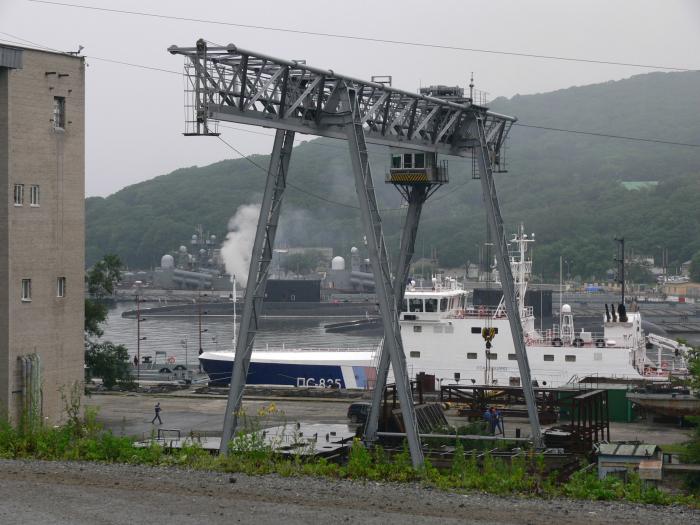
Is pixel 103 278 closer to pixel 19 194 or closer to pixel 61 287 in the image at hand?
pixel 61 287

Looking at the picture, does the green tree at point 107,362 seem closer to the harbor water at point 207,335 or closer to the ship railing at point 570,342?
the ship railing at point 570,342

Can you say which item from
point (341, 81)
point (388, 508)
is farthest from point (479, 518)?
point (341, 81)

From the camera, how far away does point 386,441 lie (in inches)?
1037

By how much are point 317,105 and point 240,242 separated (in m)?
136

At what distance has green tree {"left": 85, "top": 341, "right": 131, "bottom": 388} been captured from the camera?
38938mm

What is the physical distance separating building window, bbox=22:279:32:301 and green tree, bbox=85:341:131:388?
35.2 ft

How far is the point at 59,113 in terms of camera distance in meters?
29.1

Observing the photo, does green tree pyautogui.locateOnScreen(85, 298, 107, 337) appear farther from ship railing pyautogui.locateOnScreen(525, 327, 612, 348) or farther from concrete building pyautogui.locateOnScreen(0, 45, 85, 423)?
ship railing pyautogui.locateOnScreen(525, 327, 612, 348)

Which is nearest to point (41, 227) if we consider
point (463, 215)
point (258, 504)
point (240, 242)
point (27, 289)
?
point (27, 289)

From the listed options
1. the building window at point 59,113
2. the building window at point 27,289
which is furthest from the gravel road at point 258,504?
the building window at point 59,113

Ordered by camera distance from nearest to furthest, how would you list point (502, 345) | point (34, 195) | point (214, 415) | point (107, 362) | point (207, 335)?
1. point (34, 195)
2. point (214, 415)
3. point (107, 362)
4. point (502, 345)
5. point (207, 335)

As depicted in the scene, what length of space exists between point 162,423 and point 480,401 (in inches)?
350

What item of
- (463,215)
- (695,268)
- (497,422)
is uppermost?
(463,215)

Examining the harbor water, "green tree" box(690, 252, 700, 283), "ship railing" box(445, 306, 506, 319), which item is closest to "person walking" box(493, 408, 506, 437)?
"ship railing" box(445, 306, 506, 319)
